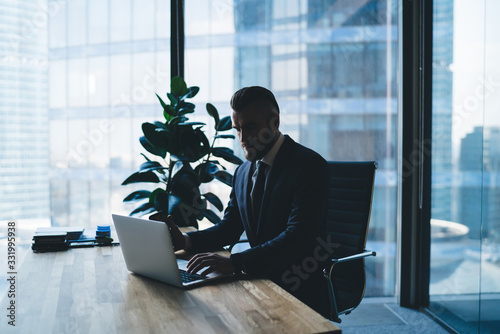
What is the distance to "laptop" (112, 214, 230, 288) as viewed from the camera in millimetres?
1433

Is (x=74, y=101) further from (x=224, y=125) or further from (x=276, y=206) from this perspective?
(x=276, y=206)

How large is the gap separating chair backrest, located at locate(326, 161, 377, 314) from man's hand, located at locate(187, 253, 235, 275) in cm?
75

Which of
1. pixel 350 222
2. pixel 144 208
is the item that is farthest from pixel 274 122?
pixel 144 208

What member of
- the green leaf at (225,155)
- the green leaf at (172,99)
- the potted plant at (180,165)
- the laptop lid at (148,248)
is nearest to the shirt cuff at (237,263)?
the laptop lid at (148,248)

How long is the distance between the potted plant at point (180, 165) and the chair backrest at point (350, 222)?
35.1 inches

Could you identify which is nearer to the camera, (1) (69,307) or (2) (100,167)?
(1) (69,307)

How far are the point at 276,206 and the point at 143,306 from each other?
2.52 feet

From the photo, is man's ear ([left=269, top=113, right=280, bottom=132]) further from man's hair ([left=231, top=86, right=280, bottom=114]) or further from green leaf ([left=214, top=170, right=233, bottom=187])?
green leaf ([left=214, top=170, right=233, bottom=187])

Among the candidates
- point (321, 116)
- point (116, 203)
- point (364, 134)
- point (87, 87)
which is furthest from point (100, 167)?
point (364, 134)

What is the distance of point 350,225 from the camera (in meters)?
2.23

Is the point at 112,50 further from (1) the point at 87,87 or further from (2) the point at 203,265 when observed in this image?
(2) the point at 203,265

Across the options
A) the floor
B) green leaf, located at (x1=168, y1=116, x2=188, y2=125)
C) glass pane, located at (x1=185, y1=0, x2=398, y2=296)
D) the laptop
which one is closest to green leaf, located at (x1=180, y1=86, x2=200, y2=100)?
green leaf, located at (x1=168, y1=116, x2=188, y2=125)

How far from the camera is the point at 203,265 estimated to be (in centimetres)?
159

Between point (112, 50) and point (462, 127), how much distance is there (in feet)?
8.49
